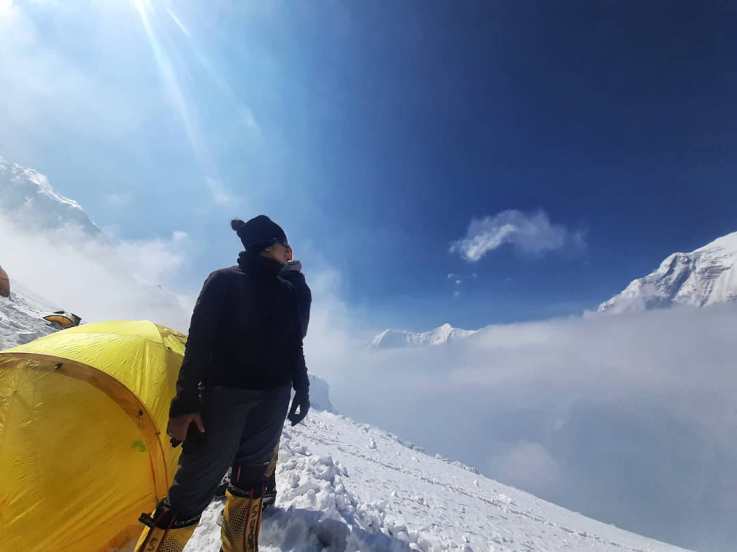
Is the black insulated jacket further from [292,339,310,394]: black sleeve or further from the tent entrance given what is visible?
the tent entrance

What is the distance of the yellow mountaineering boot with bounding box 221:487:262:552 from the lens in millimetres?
3346

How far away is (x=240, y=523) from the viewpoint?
3.38 meters

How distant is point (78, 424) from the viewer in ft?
12.0

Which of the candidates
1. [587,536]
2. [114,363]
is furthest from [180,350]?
[587,536]

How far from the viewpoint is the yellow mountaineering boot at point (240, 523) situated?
3346mm

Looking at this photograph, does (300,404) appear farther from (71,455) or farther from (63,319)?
(63,319)

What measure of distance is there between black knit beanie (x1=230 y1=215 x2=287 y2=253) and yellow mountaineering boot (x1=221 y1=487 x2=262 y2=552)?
7.88 feet

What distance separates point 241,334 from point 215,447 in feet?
3.17

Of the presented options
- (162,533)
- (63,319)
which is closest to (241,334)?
(162,533)

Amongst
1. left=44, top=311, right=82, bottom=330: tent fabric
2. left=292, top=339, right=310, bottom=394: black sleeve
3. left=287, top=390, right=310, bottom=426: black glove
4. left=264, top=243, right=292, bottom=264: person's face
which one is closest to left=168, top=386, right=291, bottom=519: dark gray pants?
left=292, top=339, right=310, bottom=394: black sleeve

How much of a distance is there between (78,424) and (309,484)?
3011 mm

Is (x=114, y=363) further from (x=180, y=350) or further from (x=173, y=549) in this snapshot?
(x=173, y=549)

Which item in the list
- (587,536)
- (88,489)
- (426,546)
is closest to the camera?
(88,489)

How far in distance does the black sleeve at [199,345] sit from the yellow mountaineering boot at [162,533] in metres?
0.81
